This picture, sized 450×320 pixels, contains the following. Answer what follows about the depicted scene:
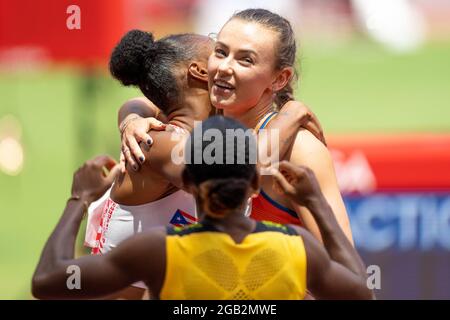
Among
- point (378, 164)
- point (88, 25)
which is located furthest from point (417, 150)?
point (88, 25)

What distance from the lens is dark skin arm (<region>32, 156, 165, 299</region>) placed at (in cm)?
250

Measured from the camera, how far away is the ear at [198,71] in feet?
11.3

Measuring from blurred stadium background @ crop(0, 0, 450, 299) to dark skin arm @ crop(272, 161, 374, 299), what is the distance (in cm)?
178

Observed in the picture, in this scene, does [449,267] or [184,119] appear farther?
[449,267]

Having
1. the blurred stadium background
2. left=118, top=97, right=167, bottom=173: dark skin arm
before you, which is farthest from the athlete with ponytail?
the blurred stadium background

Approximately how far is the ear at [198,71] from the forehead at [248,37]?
0.42 feet

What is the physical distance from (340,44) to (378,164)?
12.5m

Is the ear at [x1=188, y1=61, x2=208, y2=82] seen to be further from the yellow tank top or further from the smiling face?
the yellow tank top

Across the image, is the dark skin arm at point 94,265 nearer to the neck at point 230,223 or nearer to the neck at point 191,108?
the neck at point 230,223

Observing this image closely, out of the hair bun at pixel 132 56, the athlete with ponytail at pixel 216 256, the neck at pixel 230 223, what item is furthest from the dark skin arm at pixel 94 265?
the hair bun at pixel 132 56

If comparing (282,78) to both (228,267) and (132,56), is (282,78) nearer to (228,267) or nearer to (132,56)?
(132,56)
